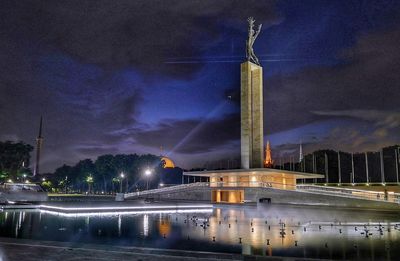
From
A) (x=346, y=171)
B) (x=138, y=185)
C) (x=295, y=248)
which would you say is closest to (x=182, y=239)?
(x=295, y=248)

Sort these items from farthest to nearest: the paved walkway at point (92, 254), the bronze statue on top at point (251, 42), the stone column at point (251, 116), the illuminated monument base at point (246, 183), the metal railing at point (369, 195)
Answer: the bronze statue on top at point (251, 42), the stone column at point (251, 116), the illuminated monument base at point (246, 183), the metal railing at point (369, 195), the paved walkway at point (92, 254)

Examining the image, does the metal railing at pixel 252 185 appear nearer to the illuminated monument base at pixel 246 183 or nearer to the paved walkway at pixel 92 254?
the illuminated monument base at pixel 246 183

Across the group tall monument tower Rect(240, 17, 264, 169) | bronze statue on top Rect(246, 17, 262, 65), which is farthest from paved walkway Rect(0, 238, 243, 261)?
bronze statue on top Rect(246, 17, 262, 65)

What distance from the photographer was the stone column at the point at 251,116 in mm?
52594

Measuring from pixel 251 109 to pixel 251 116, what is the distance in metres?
1.12

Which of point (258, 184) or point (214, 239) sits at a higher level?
point (258, 184)

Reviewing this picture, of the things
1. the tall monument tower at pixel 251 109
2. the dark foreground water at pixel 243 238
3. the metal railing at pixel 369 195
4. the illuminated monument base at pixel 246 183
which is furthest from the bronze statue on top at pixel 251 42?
the dark foreground water at pixel 243 238

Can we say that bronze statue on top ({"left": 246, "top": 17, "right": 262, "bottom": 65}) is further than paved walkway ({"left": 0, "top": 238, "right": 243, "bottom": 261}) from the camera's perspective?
Yes

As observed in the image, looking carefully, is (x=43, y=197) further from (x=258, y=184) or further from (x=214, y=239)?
(x=214, y=239)

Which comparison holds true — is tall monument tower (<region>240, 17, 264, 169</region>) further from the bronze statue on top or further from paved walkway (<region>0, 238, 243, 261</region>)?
paved walkway (<region>0, 238, 243, 261</region>)

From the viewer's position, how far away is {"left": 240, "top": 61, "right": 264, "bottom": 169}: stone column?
173 ft

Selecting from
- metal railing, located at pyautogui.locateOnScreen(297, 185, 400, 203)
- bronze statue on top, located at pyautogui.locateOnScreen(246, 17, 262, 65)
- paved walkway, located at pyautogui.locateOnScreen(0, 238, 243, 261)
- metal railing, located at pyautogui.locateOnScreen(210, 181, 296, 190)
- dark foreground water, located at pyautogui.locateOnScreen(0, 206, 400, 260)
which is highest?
bronze statue on top, located at pyautogui.locateOnScreen(246, 17, 262, 65)

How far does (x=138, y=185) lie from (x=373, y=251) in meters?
96.2

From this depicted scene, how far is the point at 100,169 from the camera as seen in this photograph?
326ft
